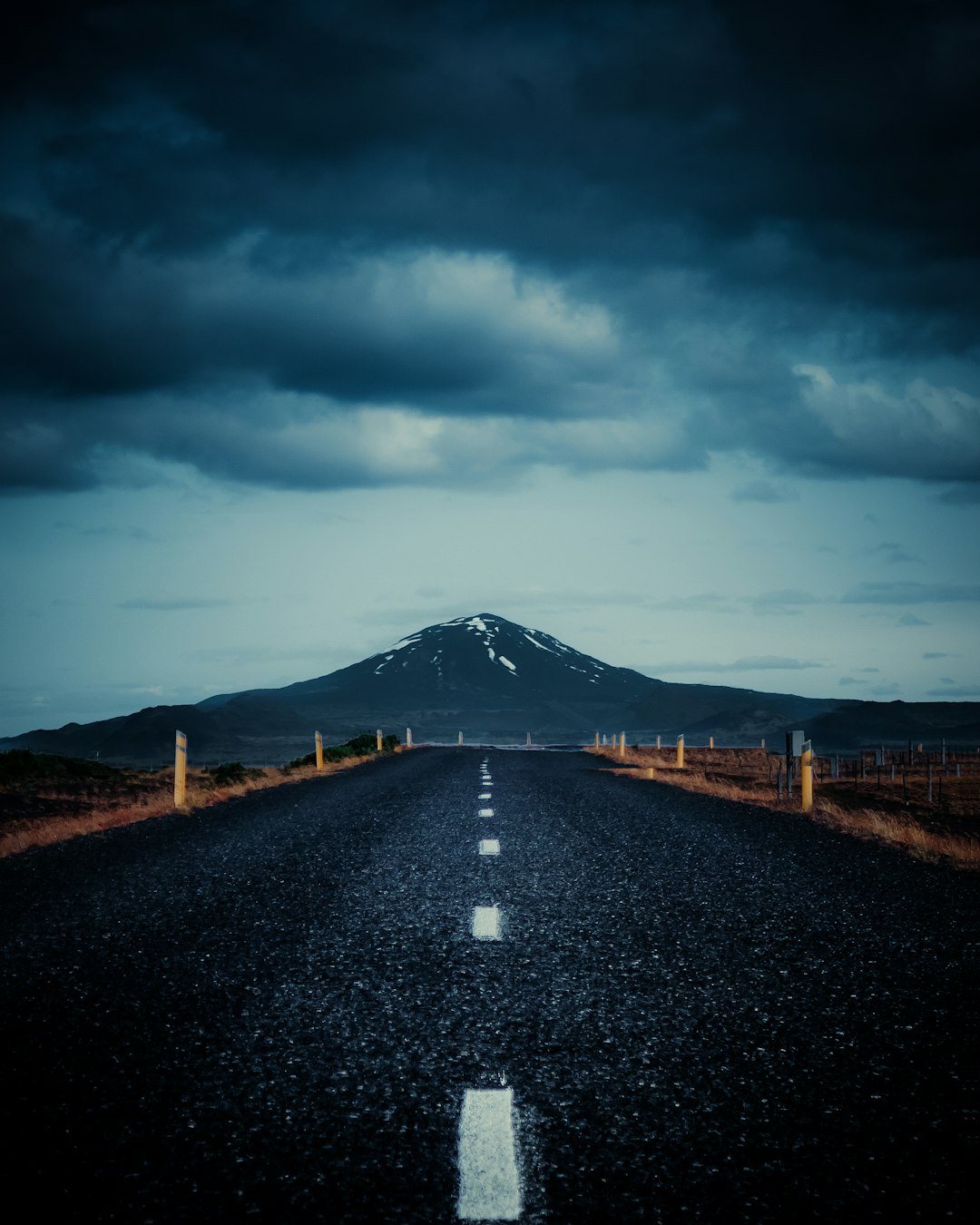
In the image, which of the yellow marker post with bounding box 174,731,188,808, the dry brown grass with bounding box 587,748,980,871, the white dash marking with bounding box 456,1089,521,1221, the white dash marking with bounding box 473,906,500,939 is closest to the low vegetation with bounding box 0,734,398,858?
the yellow marker post with bounding box 174,731,188,808

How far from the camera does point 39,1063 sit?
402cm

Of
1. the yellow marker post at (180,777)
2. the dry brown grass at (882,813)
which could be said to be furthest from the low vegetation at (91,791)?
the dry brown grass at (882,813)

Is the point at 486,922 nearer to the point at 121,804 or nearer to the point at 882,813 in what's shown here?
the point at 882,813

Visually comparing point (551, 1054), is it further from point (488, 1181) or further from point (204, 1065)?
point (204, 1065)

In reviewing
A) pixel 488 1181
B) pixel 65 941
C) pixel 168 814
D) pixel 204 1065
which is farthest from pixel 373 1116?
pixel 168 814

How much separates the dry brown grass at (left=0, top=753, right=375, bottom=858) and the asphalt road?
14.6ft

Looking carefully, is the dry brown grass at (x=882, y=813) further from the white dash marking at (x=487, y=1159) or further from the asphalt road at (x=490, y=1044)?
the white dash marking at (x=487, y=1159)

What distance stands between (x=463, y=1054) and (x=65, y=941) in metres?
3.65

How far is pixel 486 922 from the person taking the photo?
6.83 meters

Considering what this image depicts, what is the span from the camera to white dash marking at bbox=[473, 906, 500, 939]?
21.1 feet

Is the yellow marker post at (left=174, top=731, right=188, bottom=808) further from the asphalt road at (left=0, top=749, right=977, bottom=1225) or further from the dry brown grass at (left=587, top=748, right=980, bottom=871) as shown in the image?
the dry brown grass at (left=587, top=748, right=980, bottom=871)

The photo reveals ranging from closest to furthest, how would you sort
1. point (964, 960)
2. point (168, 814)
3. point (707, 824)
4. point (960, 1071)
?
point (960, 1071) → point (964, 960) → point (707, 824) → point (168, 814)

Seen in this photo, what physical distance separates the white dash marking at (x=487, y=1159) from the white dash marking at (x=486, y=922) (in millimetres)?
2761

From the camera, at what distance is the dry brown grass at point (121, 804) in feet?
43.3
